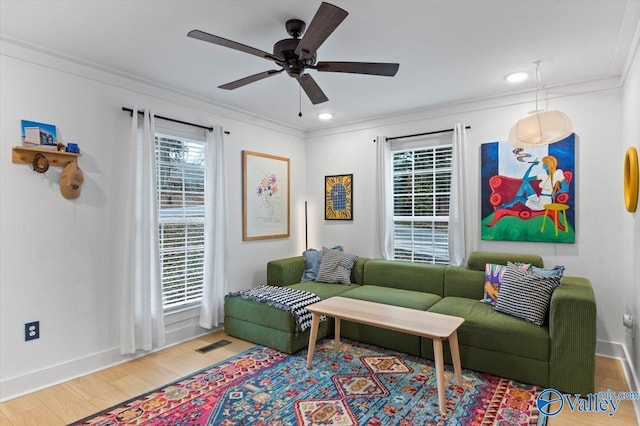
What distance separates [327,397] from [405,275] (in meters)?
1.81

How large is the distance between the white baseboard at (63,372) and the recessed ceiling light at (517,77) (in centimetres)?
405

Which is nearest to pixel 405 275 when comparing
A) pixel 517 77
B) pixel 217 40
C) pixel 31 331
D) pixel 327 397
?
pixel 327 397

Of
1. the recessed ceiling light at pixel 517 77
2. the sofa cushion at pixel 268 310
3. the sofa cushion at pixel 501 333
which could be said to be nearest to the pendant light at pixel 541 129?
the recessed ceiling light at pixel 517 77

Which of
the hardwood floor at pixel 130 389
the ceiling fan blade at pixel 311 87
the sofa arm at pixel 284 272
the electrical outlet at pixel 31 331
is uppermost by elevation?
the ceiling fan blade at pixel 311 87

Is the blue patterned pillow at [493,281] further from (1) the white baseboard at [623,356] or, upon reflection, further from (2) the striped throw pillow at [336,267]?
(2) the striped throw pillow at [336,267]

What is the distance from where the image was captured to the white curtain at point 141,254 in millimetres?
3088

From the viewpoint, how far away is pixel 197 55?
2742 mm

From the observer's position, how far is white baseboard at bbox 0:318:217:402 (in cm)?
Answer: 250

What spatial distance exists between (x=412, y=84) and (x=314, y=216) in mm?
2414

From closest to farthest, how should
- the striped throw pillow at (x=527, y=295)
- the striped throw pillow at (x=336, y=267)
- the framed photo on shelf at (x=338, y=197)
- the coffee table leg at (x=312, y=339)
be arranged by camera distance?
the striped throw pillow at (x=527, y=295) < the coffee table leg at (x=312, y=339) < the striped throw pillow at (x=336, y=267) < the framed photo on shelf at (x=338, y=197)

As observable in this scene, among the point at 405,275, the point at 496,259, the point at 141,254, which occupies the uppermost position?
the point at 141,254

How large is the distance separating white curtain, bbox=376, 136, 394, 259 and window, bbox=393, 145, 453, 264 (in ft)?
0.32

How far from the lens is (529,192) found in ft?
11.5

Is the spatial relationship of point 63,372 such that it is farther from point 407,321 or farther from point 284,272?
point 407,321
